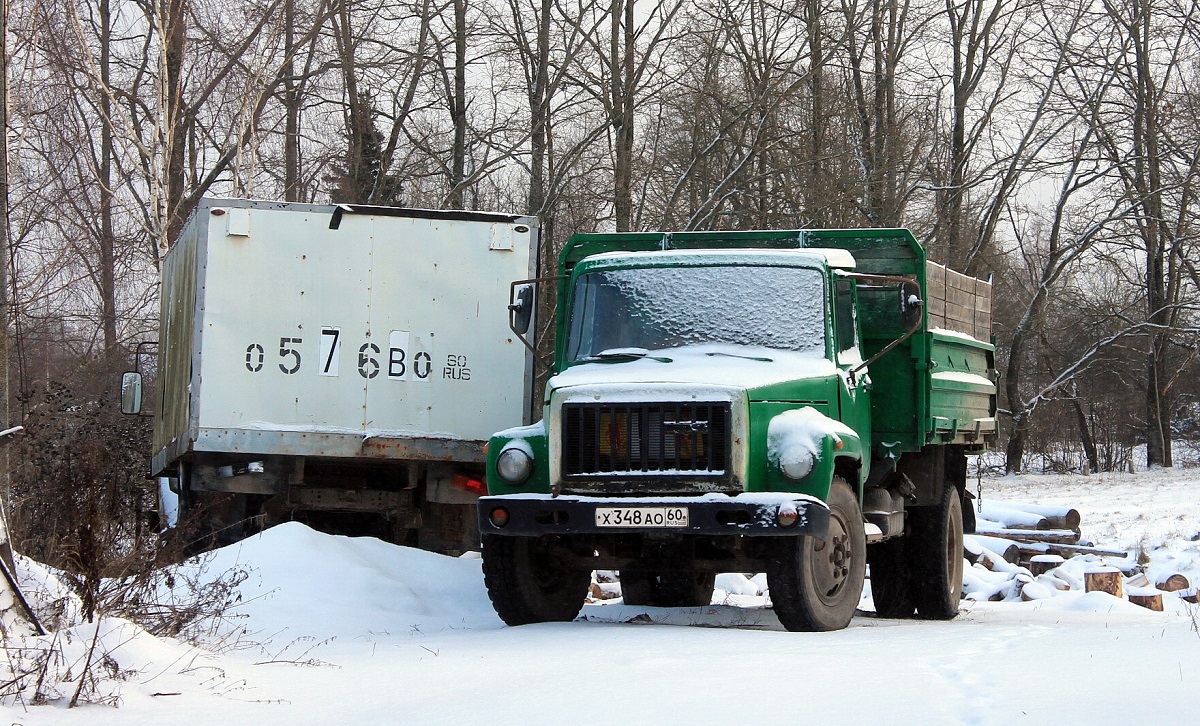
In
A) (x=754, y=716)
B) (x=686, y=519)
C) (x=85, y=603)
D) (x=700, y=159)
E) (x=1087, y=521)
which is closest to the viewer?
(x=754, y=716)

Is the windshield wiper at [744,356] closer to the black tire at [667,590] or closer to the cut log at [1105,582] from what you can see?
the black tire at [667,590]

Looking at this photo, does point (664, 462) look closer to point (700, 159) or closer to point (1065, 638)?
point (1065, 638)

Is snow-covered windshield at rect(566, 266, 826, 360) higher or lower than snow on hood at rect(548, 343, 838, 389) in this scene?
higher

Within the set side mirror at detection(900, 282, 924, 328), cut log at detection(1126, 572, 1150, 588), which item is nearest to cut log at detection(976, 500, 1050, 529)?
cut log at detection(1126, 572, 1150, 588)

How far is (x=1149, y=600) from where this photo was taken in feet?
42.4

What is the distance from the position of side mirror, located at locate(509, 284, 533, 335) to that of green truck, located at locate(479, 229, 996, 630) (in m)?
0.02

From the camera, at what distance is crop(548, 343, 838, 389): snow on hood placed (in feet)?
27.5

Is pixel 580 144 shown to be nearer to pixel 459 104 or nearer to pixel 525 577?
pixel 459 104

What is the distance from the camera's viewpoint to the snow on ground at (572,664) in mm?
4918

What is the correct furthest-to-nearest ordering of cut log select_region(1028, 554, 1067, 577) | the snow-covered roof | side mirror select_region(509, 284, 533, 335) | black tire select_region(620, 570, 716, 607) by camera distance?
cut log select_region(1028, 554, 1067, 577) → black tire select_region(620, 570, 716, 607) → side mirror select_region(509, 284, 533, 335) → the snow-covered roof

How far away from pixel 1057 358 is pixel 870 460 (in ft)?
113

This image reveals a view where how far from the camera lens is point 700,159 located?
2333cm

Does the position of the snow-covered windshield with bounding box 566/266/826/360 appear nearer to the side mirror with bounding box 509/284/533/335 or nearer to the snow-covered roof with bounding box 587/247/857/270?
the snow-covered roof with bounding box 587/247/857/270

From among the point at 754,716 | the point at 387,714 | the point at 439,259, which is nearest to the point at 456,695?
the point at 387,714
